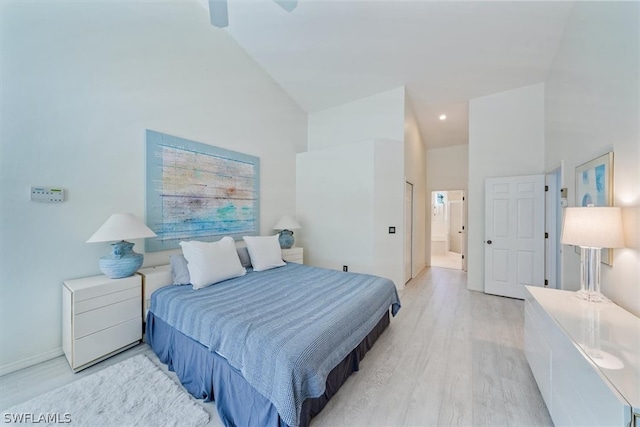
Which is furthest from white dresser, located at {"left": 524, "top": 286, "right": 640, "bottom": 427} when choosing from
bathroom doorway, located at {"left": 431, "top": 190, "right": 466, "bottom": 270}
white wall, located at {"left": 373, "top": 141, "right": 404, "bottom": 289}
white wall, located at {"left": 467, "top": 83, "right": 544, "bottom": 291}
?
bathroom doorway, located at {"left": 431, "top": 190, "right": 466, "bottom": 270}

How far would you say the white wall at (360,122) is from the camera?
13.1 ft

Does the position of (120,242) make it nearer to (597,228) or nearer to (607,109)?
(597,228)

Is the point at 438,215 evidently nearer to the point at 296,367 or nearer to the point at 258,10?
the point at 258,10

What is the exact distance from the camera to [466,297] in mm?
3709

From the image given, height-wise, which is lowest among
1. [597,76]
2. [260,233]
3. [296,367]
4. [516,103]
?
[296,367]

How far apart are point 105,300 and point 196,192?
1476 millimetres

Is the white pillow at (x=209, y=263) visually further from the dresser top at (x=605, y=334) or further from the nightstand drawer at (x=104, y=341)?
the dresser top at (x=605, y=334)

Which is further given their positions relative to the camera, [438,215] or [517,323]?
[438,215]

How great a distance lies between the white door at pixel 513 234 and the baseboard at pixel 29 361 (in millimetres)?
5404

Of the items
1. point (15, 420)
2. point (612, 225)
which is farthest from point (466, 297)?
point (15, 420)

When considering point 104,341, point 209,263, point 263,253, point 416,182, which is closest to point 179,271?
point 209,263

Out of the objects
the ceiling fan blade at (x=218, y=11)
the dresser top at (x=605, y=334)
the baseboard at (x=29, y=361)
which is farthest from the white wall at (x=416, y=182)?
the baseboard at (x=29, y=361)

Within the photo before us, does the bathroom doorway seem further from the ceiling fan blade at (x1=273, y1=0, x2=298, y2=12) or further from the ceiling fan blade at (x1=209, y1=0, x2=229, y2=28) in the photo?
the ceiling fan blade at (x1=209, y1=0, x2=229, y2=28)

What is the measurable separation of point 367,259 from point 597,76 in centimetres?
315
